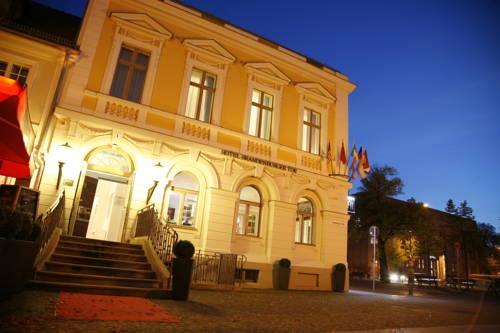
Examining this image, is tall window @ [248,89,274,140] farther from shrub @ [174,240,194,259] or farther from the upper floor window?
the upper floor window

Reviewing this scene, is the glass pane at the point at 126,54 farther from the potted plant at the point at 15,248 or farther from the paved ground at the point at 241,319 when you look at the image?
the paved ground at the point at 241,319

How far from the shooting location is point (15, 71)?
36.7 ft

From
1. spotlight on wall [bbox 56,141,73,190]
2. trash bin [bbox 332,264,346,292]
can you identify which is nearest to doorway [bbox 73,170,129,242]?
spotlight on wall [bbox 56,141,73,190]

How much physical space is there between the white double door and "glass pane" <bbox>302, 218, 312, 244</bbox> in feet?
25.4

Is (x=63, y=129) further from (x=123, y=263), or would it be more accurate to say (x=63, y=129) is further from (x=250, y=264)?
(x=250, y=264)

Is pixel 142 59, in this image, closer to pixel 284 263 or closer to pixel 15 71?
pixel 15 71

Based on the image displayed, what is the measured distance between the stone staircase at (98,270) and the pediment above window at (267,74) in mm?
8896

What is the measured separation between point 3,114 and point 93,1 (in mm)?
7777

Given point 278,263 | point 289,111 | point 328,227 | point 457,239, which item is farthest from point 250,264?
point 457,239

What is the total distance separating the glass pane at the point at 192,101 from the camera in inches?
531

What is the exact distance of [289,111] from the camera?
15.7 metres

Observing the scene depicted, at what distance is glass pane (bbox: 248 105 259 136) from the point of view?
48.5ft

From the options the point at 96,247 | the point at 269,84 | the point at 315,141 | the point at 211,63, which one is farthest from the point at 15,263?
the point at 315,141

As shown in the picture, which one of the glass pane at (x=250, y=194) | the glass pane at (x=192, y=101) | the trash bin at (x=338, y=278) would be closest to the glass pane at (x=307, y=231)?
the trash bin at (x=338, y=278)
